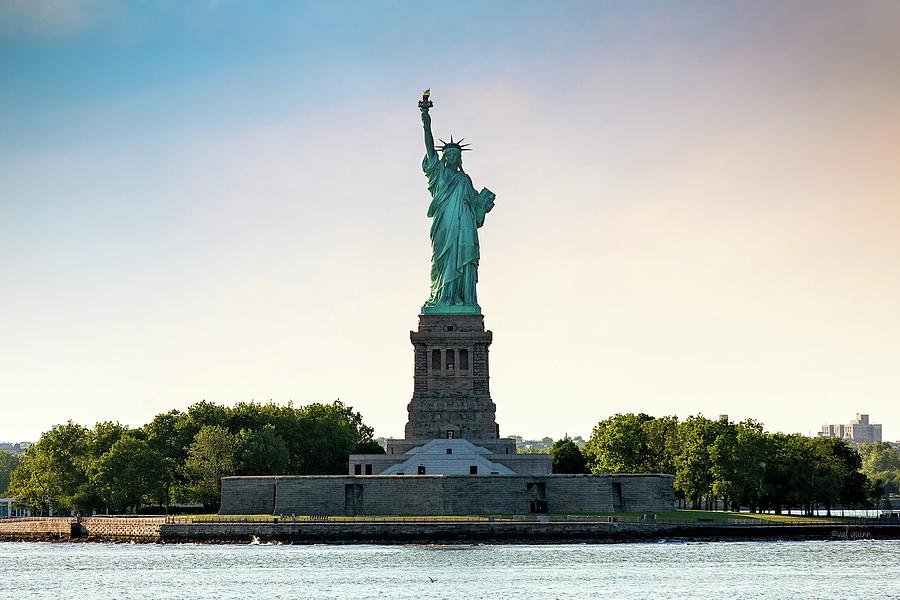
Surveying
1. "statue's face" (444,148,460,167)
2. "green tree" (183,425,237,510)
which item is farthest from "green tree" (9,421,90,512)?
"statue's face" (444,148,460,167)

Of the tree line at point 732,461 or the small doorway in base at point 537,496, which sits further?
the tree line at point 732,461

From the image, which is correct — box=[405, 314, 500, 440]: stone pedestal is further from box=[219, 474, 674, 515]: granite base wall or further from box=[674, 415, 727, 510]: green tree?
box=[674, 415, 727, 510]: green tree

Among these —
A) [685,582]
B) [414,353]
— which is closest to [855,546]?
[685,582]

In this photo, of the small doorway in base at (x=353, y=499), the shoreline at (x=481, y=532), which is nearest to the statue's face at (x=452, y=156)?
the small doorway in base at (x=353, y=499)

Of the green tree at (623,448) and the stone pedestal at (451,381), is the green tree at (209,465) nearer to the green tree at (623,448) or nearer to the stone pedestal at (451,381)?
the stone pedestal at (451,381)

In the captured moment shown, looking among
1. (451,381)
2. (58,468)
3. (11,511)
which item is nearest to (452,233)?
(451,381)

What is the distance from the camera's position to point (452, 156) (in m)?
113

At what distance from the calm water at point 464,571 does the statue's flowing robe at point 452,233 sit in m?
27.0

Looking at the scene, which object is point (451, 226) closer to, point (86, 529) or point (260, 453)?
point (260, 453)

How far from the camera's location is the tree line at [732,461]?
113438mm

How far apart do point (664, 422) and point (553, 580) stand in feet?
187

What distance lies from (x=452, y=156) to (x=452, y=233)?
5.85 meters

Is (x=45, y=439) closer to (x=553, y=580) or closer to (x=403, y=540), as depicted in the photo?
(x=403, y=540)

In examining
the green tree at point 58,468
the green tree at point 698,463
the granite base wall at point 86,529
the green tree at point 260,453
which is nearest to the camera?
the granite base wall at point 86,529
